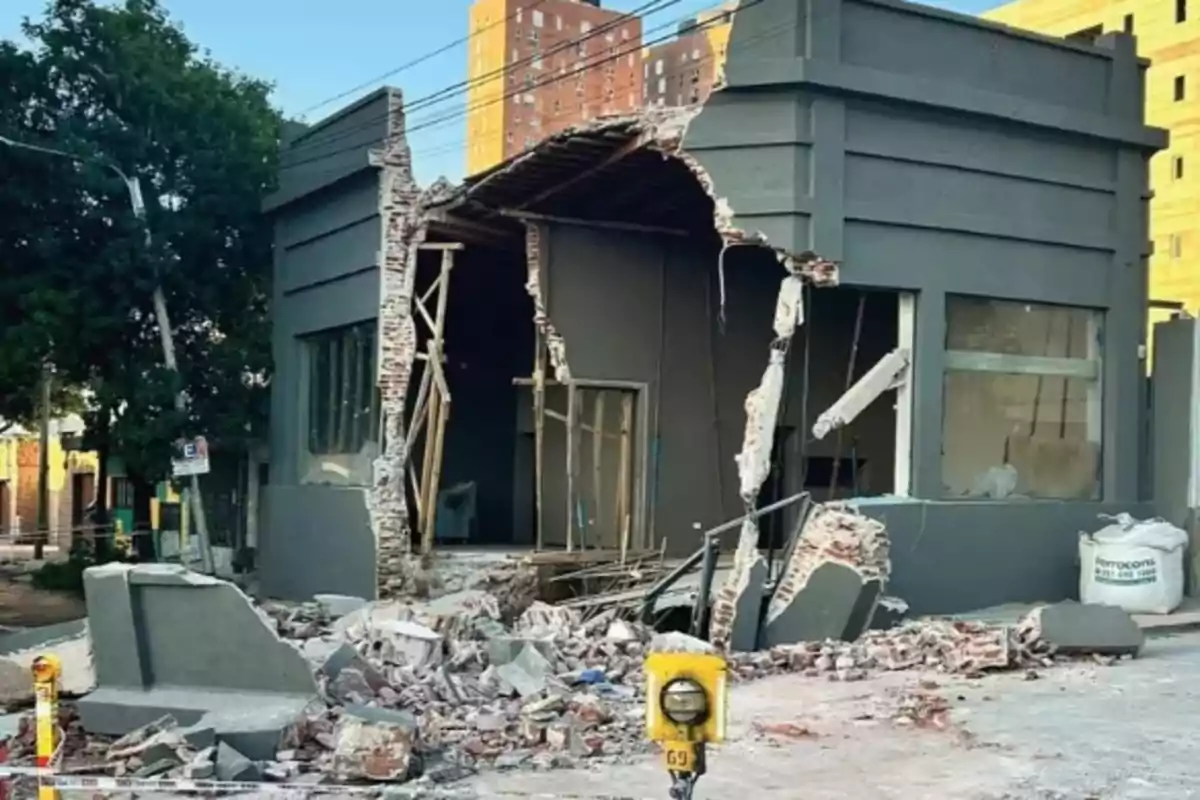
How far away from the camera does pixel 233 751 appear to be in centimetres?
814

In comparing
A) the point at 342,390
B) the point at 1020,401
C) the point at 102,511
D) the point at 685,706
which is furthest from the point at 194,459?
the point at 685,706

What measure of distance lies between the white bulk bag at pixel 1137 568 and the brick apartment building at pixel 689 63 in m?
6.37

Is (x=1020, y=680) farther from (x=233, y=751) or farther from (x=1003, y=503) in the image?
(x=233, y=751)

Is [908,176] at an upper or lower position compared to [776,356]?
upper

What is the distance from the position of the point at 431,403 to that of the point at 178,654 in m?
9.47

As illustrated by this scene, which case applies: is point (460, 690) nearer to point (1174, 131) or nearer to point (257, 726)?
point (257, 726)

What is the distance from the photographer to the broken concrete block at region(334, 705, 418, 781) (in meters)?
7.76

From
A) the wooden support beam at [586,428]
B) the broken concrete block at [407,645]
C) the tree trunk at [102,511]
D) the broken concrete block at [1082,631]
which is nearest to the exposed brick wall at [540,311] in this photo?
the wooden support beam at [586,428]

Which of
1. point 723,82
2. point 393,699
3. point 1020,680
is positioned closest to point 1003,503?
point 1020,680

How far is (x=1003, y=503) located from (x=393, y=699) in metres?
7.75

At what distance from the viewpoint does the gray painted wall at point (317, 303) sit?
62.2 feet

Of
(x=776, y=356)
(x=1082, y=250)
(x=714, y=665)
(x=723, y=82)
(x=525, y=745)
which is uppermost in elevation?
(x=723, y=82)

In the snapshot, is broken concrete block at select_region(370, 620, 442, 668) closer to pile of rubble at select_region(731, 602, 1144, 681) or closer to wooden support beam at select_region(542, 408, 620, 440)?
pile of rubble at select_region(731, 602, 1144, 681)

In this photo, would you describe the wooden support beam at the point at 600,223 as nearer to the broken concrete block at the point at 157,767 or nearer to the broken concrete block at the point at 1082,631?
the broken concrete block at the point at 1082,631
